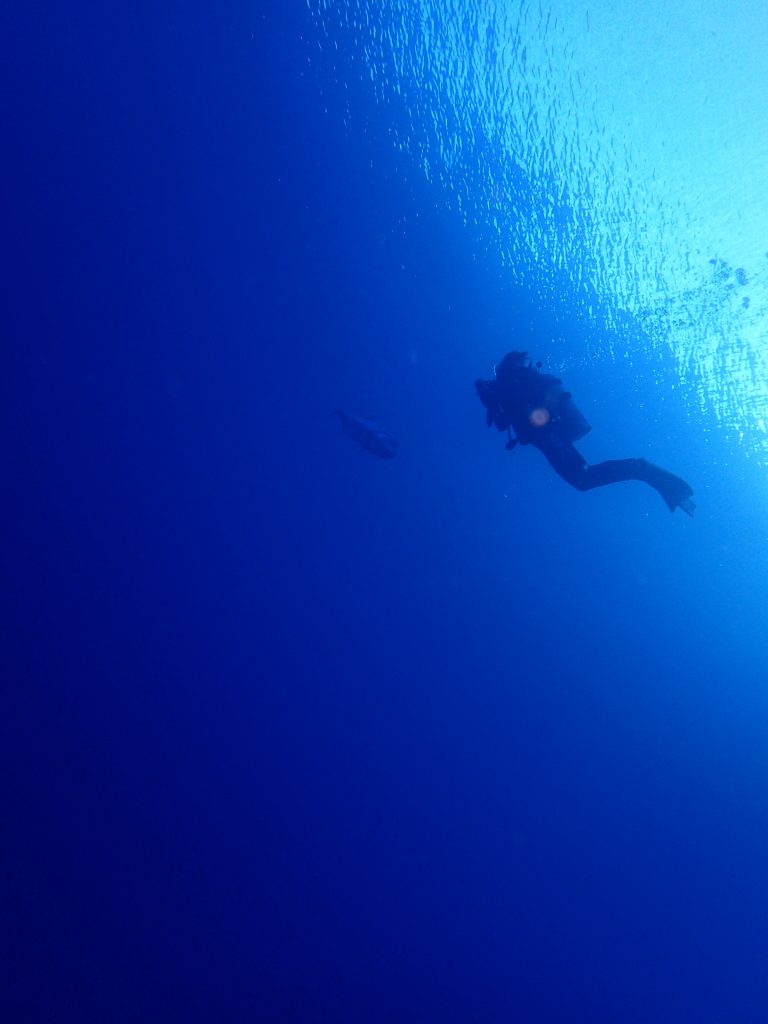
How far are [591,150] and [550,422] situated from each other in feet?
26.7

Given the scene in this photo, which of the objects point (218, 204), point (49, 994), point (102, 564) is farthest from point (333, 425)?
point (49, 994)

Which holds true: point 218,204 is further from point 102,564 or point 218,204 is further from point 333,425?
point 102,564

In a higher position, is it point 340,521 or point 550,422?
point 340,521

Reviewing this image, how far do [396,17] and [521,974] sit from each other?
14.0m

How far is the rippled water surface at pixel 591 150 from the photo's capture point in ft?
29.3

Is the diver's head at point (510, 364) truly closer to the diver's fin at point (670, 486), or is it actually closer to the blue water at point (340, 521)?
the diver's fin at point (670, 486)

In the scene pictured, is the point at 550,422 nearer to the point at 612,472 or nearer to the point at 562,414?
the point at 562,414

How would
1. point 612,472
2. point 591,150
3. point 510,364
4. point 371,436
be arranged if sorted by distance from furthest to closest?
point 591,150 < point 371,436 < point 612,472 < point 510,364

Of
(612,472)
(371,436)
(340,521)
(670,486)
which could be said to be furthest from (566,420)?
(340,521)

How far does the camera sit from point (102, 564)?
8.14 meters

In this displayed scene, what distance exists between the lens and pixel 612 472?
207 inches

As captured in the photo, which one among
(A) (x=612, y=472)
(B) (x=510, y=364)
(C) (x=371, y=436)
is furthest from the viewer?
(C) (x=371, y=436)

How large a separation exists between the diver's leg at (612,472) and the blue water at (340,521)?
5.66 m

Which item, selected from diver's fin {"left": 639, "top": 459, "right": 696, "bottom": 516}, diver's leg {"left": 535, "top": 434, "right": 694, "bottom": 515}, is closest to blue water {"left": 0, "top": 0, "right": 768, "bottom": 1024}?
diver's leg {"left": 535, "top": 434, "right": 694, "bottom": 515}
